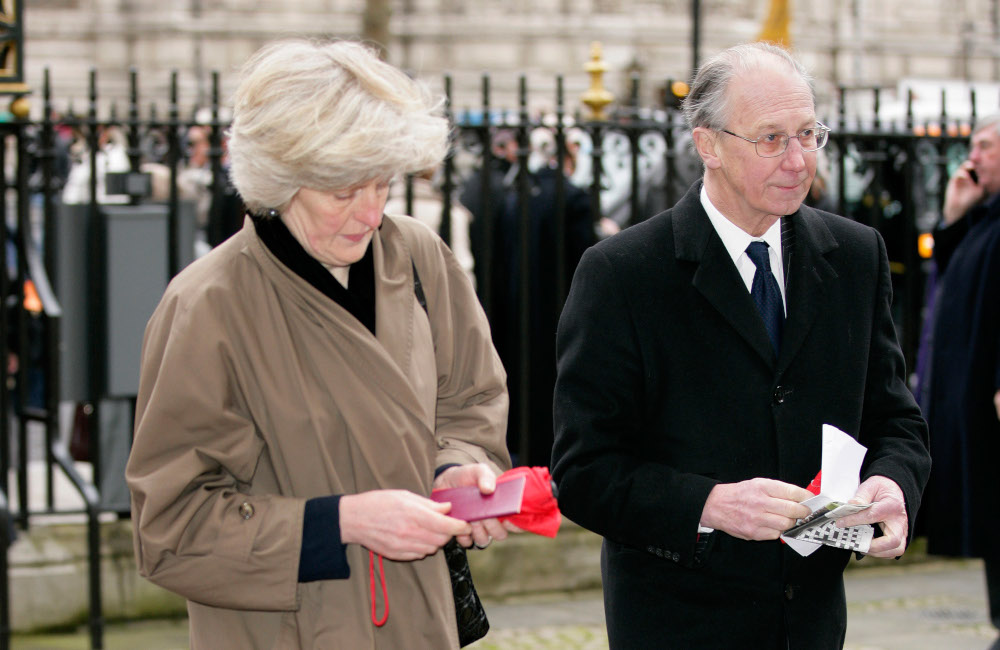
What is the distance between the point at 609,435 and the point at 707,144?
0.64m

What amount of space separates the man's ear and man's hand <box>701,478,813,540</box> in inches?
26.8

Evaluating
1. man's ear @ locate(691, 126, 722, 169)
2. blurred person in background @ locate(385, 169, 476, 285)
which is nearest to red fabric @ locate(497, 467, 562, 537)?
man's ear @ locate(691, 126, 722, 169)

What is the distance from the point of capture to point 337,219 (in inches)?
96.5

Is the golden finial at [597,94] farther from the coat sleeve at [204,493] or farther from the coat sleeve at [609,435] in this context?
the coat sleeve at [204,493]

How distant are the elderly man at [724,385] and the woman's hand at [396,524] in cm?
43

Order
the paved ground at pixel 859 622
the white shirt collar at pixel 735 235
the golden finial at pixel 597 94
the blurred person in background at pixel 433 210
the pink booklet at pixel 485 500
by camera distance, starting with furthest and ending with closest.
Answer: the blurred person in background at pixel 433 210
the golden finial at pixel 597 94
the paved ground at pixel 859 622
the white shirt collar at pixel 735 235
the pink booklet at pixel 485 500

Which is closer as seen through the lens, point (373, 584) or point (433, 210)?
point (373, 584)

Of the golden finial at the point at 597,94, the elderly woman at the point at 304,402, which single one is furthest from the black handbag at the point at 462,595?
the golden finial at the point at 597,94

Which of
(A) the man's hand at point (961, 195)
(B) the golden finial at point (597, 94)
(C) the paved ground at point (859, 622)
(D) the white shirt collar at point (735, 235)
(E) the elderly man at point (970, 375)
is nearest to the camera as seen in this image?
(D) the white shirt collar at point (735, 235)

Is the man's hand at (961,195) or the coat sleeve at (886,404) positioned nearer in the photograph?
the coat sleeve at (886,404)

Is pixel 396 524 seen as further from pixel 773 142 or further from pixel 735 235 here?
pixel 773 142

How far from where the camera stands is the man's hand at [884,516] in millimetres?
2564

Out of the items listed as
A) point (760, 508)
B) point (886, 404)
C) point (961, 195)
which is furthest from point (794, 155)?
point (961, 195)

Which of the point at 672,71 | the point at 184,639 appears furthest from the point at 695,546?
the point at 672,71
